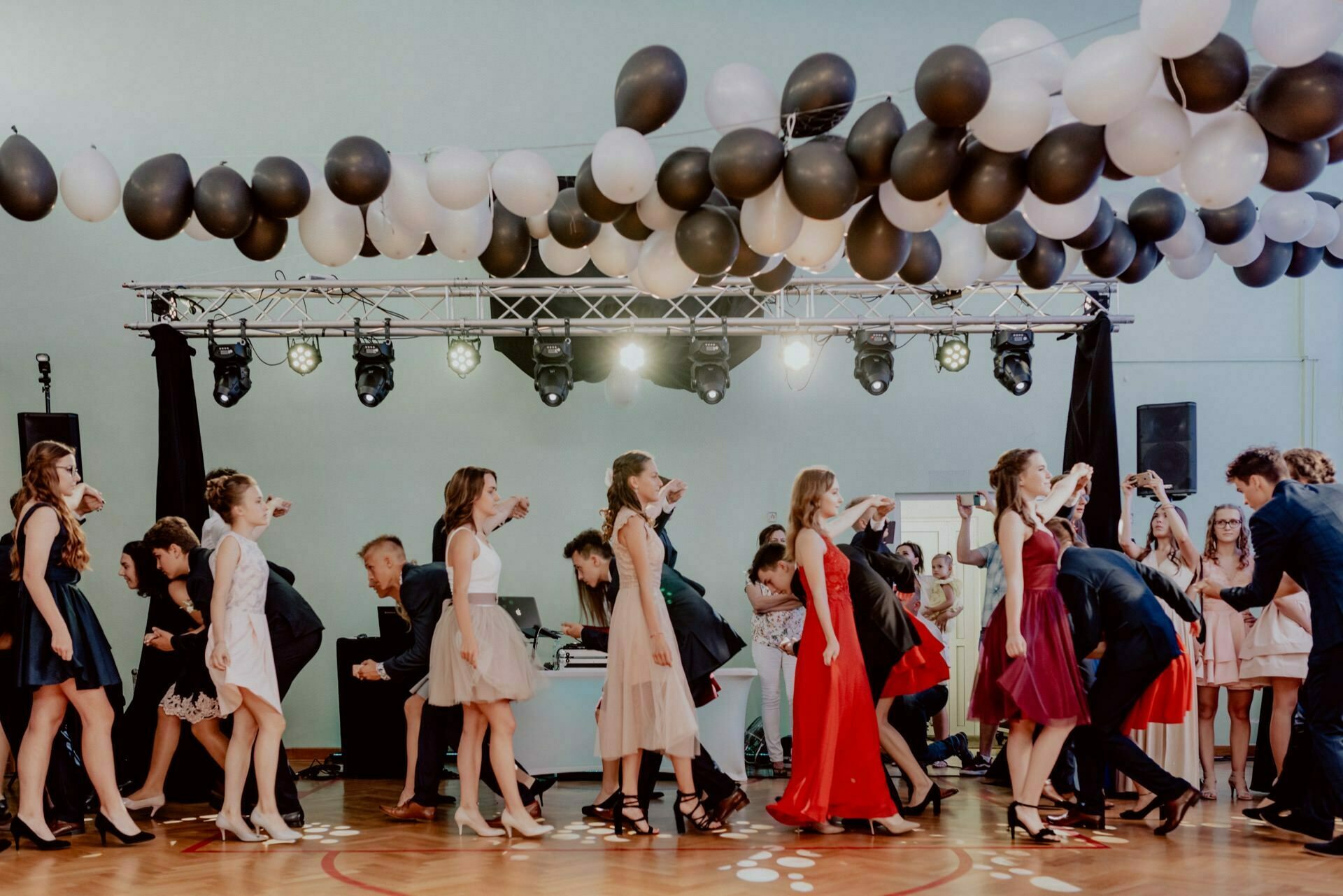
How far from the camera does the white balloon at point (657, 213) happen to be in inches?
169

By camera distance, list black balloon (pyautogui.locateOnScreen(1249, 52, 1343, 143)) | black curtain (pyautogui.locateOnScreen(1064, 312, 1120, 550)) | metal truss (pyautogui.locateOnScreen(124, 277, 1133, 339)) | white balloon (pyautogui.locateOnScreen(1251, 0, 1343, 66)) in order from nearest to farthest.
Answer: white balloon (pyautogui.locateOnScreen(1251, 0, 1343, 66)) → black balloon (pyautogui.locateOnScreen(1249, 52, 1343, 143)) → black curtain (pyautogui.locateOnScreen(1064, 312, 1120, 550)) → metal truss (pyautogui.locateOnScreen(124, 277, 1133, 339))

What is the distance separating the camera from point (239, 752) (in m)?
4.95

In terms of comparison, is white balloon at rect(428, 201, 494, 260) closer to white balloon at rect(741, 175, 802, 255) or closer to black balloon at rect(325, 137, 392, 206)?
black balloon at rect(325, 137, 392, 206)

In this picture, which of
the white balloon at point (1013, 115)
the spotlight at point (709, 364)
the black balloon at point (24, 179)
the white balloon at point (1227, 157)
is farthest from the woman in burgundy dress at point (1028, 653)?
the black balloon at point (24, 179)

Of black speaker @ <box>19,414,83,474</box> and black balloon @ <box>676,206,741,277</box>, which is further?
black speaker @ <box>19,414,83,474</box>

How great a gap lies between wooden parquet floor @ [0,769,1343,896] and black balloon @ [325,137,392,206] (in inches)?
101

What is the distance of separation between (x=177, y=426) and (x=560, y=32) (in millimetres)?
4173

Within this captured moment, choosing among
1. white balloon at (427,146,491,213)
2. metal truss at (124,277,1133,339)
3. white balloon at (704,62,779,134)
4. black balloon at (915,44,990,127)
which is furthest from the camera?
metal truss at (124,277,1133,339)

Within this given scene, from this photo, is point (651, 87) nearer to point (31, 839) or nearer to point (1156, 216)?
point (1156, 216)

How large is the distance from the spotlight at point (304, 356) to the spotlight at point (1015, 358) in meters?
4.44

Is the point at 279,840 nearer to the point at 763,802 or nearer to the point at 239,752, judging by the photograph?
the point at 239,752

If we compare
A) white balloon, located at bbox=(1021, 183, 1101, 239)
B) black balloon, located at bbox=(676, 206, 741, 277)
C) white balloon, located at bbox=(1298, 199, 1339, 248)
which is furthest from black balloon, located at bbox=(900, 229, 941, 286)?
white balloon, located at bbox=(1298, 199, 1339, 248)

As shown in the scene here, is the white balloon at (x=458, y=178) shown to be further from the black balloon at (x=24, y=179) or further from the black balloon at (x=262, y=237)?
the black balloon at (x=24, y=179)

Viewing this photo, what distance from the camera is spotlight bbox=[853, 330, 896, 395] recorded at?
736cm
